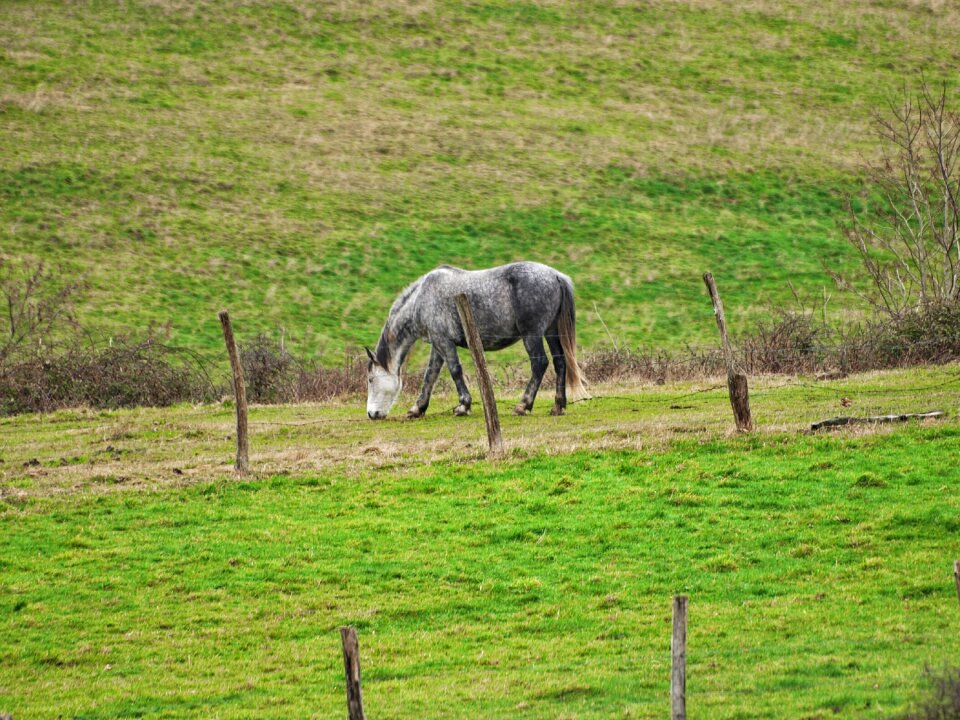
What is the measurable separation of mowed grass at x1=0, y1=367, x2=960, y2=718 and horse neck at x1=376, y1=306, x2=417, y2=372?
2.62 metres

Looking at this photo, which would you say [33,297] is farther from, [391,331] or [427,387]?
[427,387]

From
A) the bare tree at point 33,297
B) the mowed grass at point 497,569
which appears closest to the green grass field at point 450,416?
the mowed grass at point 497,569

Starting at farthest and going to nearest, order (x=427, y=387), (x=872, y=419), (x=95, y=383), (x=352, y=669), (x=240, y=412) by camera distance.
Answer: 1. (x=95, y=383)
2. (x=427, y=387)
3. (x=872, y=419)
4. (x=240, y=412)
5. (x=352, y=669)

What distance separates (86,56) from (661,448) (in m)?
43.8

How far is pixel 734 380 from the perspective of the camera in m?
17.8

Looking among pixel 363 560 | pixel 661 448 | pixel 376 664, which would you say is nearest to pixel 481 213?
pixel 661 448

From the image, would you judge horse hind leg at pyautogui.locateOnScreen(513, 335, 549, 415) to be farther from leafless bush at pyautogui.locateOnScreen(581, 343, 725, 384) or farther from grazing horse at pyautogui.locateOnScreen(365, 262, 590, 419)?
leafless bush at pyautogui.locateOnScreen(581, 343, 725, 384)

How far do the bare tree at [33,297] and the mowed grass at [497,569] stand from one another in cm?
1591

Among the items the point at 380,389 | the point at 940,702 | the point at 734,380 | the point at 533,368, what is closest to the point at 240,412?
the point at 380,389

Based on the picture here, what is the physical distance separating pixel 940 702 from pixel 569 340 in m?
14.6

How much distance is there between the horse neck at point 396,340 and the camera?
23750mm

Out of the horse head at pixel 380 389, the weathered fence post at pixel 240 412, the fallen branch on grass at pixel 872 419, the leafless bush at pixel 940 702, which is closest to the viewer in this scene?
the leafless bush at pixel 940 702

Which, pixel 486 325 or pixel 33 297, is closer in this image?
pixel 486 325

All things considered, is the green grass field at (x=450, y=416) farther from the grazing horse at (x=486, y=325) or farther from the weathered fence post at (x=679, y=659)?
the weathered fence post at (x=679, y=659)
